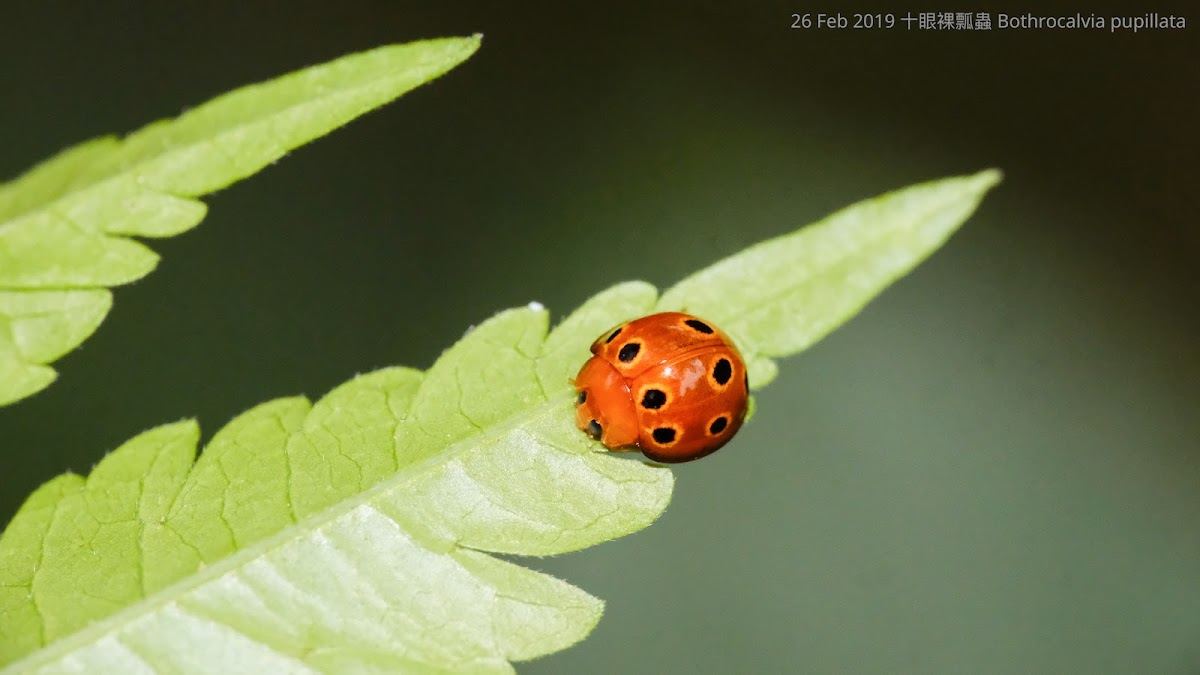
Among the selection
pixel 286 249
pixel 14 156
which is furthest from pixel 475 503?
pixel 14 156

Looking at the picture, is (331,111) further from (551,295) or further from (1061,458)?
(1061,458)

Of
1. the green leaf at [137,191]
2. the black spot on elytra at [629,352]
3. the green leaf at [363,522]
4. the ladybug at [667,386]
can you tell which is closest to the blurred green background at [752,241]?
the ladybug at [667,386]

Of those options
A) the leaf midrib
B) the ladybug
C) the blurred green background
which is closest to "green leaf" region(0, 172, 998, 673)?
the leaf midrib

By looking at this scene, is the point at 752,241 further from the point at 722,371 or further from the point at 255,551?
the point at 255,551

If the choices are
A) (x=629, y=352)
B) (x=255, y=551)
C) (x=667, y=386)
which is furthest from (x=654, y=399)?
(x=255, y=551)

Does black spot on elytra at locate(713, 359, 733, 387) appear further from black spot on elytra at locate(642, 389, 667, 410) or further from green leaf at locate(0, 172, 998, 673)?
green leaf at locate(0, 172, 998, 673)

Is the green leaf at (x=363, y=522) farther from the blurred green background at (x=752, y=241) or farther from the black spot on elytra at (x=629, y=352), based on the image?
the blurred green background at (x=752, y=241)
